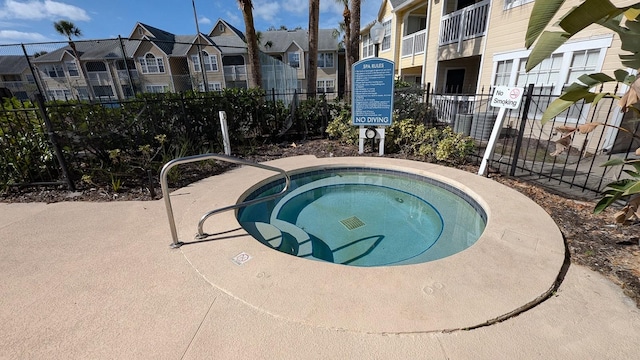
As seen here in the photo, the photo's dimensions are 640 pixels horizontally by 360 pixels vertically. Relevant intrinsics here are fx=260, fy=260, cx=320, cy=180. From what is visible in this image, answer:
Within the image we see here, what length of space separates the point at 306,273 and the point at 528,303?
6.29 feet

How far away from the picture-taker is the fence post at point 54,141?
4214 millimetres

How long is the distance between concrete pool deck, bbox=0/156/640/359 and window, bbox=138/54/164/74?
26890mm

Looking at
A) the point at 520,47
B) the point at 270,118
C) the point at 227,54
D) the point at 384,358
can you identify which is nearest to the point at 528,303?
the point at 384,358

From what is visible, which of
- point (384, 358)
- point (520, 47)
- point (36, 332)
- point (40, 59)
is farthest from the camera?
point (40, 59)

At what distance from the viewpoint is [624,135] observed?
20.0 ft

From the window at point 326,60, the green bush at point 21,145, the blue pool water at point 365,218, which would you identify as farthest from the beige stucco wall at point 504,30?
the window at point 326,60

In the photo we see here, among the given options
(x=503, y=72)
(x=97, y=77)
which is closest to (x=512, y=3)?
(x=503, y=72)

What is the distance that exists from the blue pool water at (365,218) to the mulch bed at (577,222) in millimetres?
1013

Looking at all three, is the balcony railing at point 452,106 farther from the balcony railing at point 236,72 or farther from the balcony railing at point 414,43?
the balcony railing at point 236,72

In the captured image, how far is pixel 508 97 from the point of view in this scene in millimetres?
4641

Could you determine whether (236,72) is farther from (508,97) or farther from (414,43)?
(508,97)

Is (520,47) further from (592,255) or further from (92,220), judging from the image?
(92,220)

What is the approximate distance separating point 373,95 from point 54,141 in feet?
20.7


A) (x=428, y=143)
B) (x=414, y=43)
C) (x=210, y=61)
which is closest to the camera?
(x=428, y=143)
